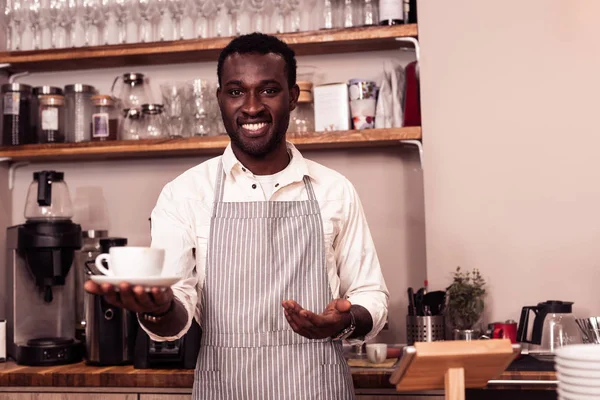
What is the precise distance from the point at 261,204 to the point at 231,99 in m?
0.28

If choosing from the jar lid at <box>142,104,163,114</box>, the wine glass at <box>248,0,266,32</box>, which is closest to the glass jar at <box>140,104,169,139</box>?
the jar lid at <box>142,104,163,114</box>

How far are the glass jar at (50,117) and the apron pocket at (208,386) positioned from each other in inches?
62.0

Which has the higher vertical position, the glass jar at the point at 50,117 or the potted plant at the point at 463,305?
the glass jar at the point at 50,117

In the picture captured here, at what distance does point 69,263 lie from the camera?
2.88 metres

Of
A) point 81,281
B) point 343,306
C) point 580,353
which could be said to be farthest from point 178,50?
point 580,353

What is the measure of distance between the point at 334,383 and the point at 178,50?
160 cm

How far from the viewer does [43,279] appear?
287cm

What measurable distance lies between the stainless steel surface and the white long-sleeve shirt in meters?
1.08

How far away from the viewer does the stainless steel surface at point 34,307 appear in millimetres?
2912

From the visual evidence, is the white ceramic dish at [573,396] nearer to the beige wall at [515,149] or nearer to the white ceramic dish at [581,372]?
the white ceramic dish at [581,372]

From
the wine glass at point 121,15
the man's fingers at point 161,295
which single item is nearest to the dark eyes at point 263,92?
the man's fingers at point 161,295

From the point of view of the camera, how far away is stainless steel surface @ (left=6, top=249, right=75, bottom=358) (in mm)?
2912

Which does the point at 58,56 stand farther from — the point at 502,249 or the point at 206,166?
the point at 502,249

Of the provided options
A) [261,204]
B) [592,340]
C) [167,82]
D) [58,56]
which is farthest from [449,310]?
[58,56]
